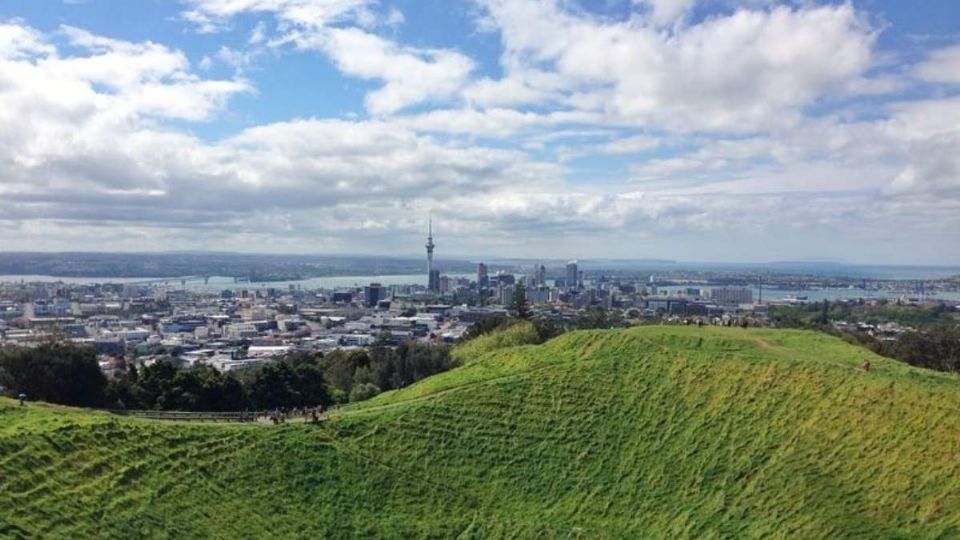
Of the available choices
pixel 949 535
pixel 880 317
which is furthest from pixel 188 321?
pixel 949 535

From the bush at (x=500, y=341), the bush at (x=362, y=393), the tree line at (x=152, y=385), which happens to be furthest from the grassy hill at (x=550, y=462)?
the bush at (x=500, y=341)

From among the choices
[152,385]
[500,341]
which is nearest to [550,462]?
[152,385]

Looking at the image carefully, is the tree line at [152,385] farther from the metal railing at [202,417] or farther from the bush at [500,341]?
the bush at [500,341]

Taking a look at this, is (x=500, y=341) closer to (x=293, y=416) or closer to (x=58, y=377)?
(x=293, y=416)

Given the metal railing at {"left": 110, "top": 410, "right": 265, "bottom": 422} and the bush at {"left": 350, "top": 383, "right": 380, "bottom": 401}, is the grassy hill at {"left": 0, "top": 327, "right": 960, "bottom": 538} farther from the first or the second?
the bush at {"left": 350, "top": 383, "right": 380, "bottom": 401}

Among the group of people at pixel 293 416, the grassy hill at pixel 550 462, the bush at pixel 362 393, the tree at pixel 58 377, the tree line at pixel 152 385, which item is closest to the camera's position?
the grassy hill at pixel 550 462

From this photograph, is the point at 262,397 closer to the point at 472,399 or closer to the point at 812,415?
the point at 472,399

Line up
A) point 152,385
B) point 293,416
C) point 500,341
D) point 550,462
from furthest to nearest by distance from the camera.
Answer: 1. point 500,341
2. point 152,385
3. point 293,416
4. point 550,462

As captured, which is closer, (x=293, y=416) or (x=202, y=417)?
(x=202, y=417)
